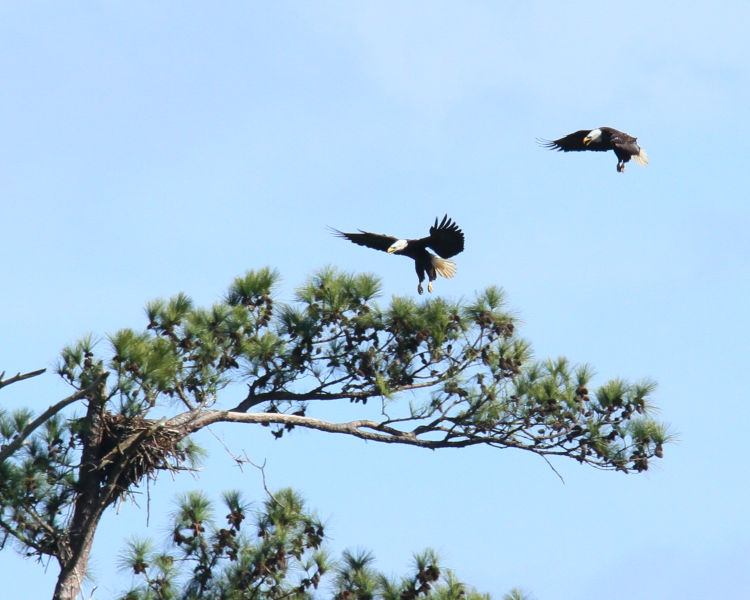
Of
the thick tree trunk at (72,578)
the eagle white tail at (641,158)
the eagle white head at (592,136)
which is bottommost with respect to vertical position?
the thick tree trunk at (72,578)

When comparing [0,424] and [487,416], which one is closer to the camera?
[0,424]

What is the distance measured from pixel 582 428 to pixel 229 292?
2.65 metres

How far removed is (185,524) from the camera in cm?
748

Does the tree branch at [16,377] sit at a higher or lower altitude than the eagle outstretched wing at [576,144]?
lower

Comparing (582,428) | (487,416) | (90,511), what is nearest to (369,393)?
(487,416)

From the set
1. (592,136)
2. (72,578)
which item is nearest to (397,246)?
(592,136)

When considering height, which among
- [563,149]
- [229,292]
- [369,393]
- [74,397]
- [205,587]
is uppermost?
[563,149]

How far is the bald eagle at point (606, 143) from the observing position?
1205cm

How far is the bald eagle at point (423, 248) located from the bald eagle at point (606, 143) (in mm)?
2714

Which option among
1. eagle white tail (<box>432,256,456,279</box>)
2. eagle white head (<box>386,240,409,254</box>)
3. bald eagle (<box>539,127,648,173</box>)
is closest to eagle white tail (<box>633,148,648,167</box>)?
bald eagle (<box>539,127,648,173</box>)

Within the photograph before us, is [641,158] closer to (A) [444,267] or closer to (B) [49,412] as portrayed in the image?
(A) [444,267]

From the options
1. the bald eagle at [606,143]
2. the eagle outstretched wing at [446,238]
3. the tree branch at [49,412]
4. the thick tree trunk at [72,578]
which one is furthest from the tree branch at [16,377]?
the bald eagle at [606,143]

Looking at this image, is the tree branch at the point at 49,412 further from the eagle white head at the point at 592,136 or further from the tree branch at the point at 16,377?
the eagle white head at the point at 592,136

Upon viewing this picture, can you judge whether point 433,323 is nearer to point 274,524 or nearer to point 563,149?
point 274,524
